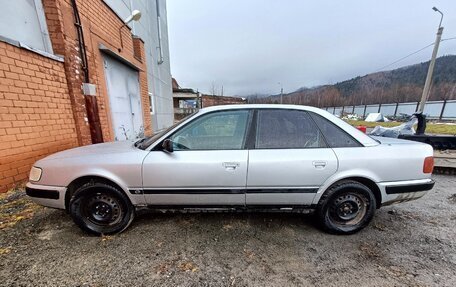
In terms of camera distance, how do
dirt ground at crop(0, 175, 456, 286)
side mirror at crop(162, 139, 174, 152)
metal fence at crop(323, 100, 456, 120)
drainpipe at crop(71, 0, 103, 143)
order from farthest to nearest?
metal fence at crop(323, 100, 456, 120) → drainpipe at crop(71, 0, 103, 143) → side mirror at crop(162, 139, 174, 152) → dirt ground at crop(0, 175, 456, 286)

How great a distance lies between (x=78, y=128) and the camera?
4.47 meters

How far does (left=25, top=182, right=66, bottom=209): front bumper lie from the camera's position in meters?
2.39

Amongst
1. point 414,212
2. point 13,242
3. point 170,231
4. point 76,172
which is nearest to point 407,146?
point 414,212

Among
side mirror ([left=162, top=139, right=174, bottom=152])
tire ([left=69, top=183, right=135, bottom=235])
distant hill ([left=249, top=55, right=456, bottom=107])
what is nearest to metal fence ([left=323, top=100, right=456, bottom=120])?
distant hill ([left=249, top=55, right=456, bottom=107])

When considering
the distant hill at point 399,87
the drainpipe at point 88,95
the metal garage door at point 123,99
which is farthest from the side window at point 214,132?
the distant hill at point 399,87

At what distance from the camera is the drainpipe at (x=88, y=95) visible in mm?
4289

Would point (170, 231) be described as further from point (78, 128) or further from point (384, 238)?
point (78, 128)

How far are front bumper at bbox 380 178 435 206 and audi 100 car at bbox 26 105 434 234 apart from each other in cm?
1

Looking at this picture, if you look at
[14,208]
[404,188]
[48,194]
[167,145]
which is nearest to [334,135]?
[404,188]

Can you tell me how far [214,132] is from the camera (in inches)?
103

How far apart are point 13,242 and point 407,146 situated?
465 cm

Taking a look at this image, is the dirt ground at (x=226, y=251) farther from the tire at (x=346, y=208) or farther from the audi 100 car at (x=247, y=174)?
the audi 100 car at (x=247, y=174)

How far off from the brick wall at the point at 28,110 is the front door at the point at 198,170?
2.58 m

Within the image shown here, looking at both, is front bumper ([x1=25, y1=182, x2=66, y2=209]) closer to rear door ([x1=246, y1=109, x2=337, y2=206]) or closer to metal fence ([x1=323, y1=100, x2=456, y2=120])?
rear door ([x1=246, y1=109, x2=337, y2=206])
